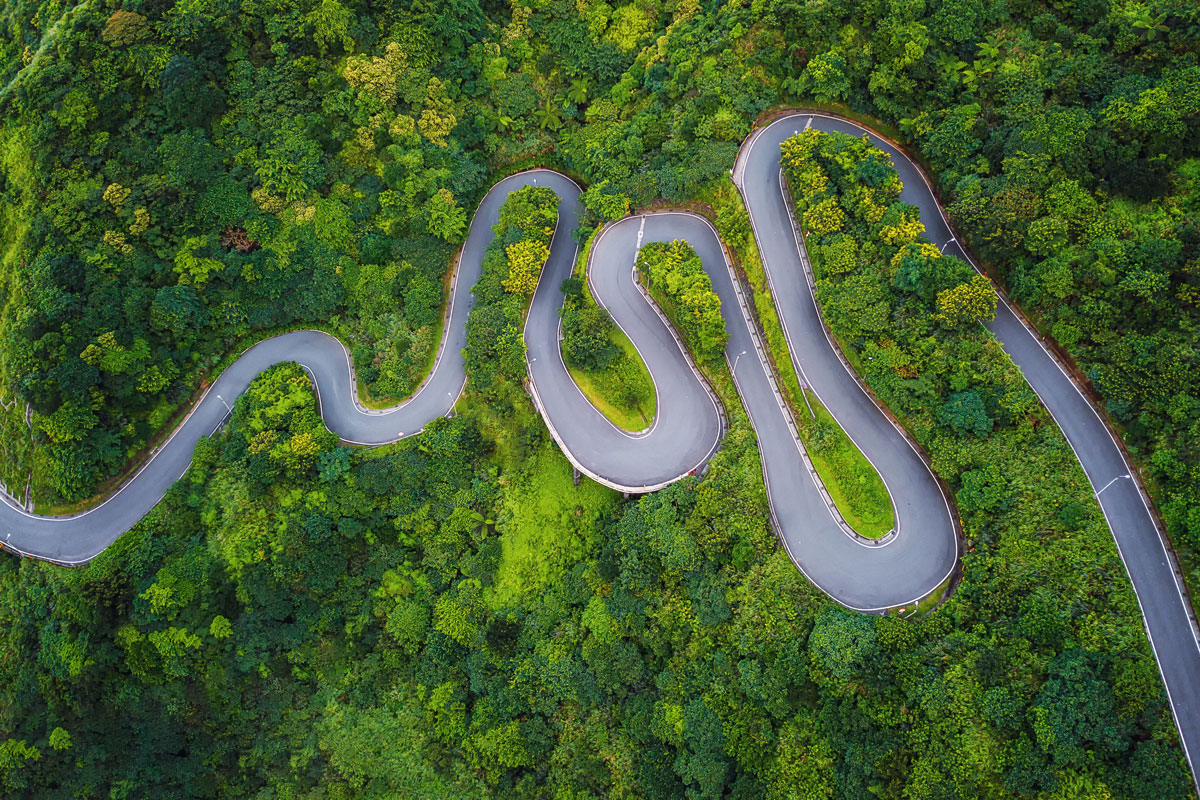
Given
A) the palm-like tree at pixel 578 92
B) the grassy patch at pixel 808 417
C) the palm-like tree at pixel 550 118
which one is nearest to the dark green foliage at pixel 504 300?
the palm-like tree at pixel 550 118

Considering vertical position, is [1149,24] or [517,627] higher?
[1149,24]

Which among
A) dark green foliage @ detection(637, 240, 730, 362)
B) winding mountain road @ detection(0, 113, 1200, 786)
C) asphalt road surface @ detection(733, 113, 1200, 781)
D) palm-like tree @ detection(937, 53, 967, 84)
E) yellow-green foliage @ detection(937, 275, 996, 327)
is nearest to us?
asphalt road surface @ detection(733, 113, 1200, 781)

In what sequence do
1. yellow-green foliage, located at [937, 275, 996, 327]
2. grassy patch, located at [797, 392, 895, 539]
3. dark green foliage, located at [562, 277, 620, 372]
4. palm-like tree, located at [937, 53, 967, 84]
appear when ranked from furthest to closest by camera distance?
palm-like tree, located at [937, 53, 967, 84] < dark green foliage, located at [562, 277, 620, 372] < grassy patch, located at [797, 392, 895, 539] < yellow-green foliage, located at [937, 275, 996, 327]

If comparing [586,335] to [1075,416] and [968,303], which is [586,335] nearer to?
[968,303]

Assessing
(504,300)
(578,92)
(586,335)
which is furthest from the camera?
(578,92)

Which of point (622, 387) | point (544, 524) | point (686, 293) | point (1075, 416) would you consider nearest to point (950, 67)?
point (686, 293)

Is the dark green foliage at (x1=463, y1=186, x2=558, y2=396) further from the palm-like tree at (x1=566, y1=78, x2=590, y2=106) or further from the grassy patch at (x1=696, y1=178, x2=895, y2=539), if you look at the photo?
the grassy patch at (x1=696, y1=178, x2=895, y2=539)

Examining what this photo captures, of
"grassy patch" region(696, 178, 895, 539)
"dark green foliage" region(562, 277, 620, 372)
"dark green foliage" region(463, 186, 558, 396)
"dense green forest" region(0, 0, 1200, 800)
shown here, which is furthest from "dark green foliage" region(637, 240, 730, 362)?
"dark green foliage" region(463, 186, 558, 396)

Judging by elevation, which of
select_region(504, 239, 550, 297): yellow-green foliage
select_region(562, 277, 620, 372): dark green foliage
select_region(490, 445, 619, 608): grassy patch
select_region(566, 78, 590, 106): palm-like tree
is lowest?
select_region(490, 445, 619, 608): grassy patch
